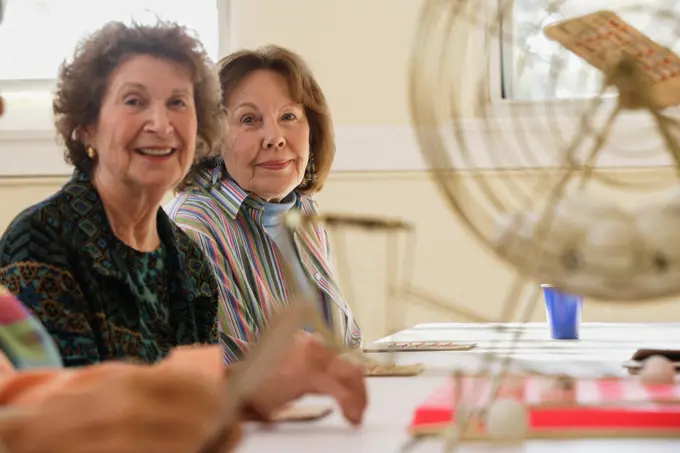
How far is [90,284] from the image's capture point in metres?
1.33

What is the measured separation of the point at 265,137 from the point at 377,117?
2.66 feet

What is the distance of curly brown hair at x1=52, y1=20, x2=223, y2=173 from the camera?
5.01ft

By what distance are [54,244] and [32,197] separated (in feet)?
5.92

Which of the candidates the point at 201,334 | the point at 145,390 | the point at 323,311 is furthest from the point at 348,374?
the point at 323,311

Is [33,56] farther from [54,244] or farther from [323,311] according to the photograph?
[54,244]

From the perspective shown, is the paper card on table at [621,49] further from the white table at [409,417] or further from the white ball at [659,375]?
the white ball at [659,375]

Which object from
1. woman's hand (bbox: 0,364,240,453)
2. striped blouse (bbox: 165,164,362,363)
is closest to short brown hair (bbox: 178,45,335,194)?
striped blouse (bbox: 165,164,362,363)

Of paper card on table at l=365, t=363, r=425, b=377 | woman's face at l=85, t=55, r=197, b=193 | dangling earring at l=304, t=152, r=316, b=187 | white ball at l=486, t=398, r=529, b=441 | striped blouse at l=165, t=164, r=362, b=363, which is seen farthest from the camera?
dangling earring at l=304, t=152, r=316, b=187

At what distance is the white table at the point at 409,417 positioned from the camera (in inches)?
29.2

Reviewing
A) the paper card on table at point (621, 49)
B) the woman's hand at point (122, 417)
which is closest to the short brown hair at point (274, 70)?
the paper card on table at point (621, 49)

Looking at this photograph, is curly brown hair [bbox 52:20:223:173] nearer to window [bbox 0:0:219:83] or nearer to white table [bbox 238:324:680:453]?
white table [bbox 238:324:680:453]

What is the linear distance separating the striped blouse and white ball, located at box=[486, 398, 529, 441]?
3.47ft

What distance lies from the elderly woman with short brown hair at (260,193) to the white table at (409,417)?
0.28 m

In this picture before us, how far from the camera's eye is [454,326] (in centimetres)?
233
